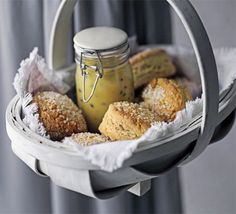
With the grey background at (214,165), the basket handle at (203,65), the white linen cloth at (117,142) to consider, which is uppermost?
the basket handle at (203,65)

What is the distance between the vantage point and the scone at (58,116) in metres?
0.55

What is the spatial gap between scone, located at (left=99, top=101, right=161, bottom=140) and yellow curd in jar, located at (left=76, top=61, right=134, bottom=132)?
0.10ft

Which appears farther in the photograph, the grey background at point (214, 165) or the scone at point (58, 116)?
the grey background at point (214, 165)

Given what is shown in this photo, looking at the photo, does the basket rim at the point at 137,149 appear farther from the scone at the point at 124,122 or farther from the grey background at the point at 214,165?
the grey background at the point at 214,165

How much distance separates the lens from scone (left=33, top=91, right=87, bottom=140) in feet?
1.81

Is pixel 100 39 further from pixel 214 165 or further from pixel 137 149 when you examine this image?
pixel 214 165

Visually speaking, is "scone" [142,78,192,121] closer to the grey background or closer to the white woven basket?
the white woven basket

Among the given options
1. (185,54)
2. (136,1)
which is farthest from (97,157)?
(136,1)

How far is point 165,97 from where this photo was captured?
576mm

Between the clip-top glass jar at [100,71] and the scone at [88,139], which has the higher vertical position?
the clip-top glass jar at [100,71]

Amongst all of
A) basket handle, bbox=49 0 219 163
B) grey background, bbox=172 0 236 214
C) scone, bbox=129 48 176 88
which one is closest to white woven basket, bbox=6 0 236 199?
basket handle, bbox=49 0 219 163

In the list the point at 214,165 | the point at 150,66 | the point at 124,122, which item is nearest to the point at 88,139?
the point at 124,122

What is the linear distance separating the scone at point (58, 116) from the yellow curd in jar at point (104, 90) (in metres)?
0.01

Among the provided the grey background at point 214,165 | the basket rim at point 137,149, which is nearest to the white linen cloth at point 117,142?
the basket rim at point 137,149
